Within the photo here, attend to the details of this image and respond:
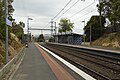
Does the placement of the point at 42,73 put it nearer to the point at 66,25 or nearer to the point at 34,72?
the point at 34,72

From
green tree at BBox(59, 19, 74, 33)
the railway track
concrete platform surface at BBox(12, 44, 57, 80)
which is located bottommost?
the railway track

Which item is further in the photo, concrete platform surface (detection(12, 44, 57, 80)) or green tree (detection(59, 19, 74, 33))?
green tree (detection(59, 19, 74, 33))

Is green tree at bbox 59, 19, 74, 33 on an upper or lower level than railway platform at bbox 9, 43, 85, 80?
upper

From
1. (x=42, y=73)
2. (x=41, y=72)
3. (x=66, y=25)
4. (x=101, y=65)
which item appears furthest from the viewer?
(x=66, y=25)

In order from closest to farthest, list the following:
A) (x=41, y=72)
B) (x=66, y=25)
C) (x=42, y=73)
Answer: (x=42, y=73)
(x=41, y=72)
(x=66, y=25)

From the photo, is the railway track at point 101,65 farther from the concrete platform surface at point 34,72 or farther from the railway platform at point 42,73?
the concrete platform surface at point 34,72

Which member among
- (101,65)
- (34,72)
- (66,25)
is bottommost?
(101,65)

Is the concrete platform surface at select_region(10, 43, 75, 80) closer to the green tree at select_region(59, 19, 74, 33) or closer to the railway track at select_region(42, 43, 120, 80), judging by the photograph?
the railway track at select_region(42, 43, 120, 80)

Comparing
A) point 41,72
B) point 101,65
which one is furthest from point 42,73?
point 101,65

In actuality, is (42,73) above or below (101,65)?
above

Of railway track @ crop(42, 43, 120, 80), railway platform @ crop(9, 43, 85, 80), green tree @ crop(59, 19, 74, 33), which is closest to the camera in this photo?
railway platform @ crop(9, 43, 85, 80)

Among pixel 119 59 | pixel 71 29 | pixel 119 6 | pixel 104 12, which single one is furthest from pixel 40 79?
pixel 71 29

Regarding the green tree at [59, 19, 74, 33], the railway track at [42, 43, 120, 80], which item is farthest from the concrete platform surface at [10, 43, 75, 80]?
the green tree at [59, 19, 74, 33]

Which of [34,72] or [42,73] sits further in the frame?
[34,72]
